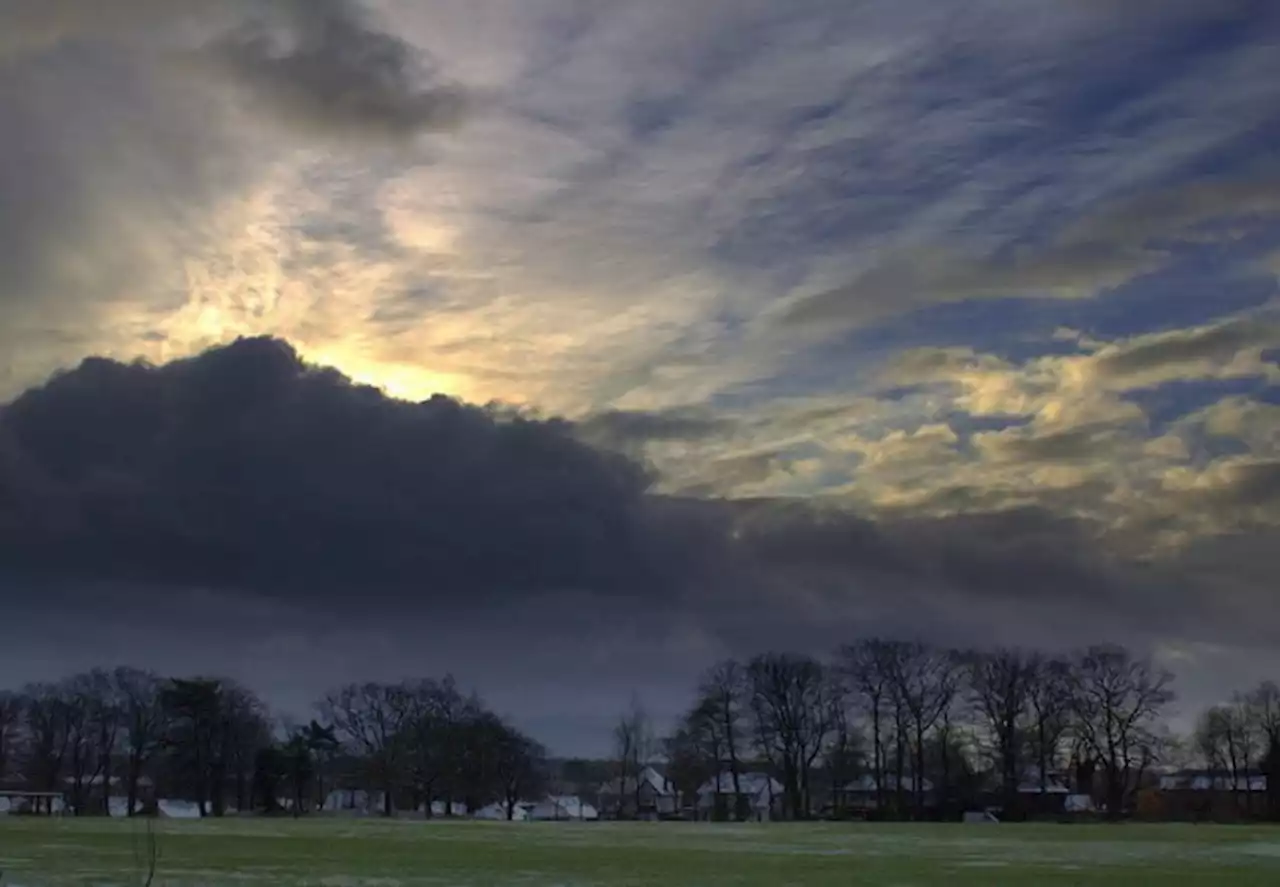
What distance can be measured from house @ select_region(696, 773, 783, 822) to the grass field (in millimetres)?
74223

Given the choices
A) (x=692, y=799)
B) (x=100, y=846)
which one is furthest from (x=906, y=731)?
(x=100, y=846)

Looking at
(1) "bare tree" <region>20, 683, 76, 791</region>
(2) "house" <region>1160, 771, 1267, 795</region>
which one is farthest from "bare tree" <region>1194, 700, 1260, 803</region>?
(1) "bare tree" <region>20, 683, 76, 791</region>

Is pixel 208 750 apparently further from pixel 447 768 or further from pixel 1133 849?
pixel 1133 849

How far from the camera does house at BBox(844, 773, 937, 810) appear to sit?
133m

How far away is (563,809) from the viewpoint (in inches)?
7367

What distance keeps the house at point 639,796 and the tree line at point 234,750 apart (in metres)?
20.2

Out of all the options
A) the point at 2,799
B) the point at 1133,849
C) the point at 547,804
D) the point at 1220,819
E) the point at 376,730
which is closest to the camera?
the point at 1133,849

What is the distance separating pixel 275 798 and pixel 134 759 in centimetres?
1501

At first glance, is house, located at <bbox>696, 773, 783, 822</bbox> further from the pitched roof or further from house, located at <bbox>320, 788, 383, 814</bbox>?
house, located at <bbox>320, 788, 383, 814</bbox>

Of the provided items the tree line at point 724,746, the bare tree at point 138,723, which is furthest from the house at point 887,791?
the bare tree at point 138,723

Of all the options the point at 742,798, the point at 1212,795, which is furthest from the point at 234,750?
the point at 1212,795

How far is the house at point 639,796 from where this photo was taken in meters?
172

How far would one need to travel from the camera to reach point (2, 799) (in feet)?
435

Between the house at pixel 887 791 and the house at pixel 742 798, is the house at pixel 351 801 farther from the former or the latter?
the house at pixel 887 791
